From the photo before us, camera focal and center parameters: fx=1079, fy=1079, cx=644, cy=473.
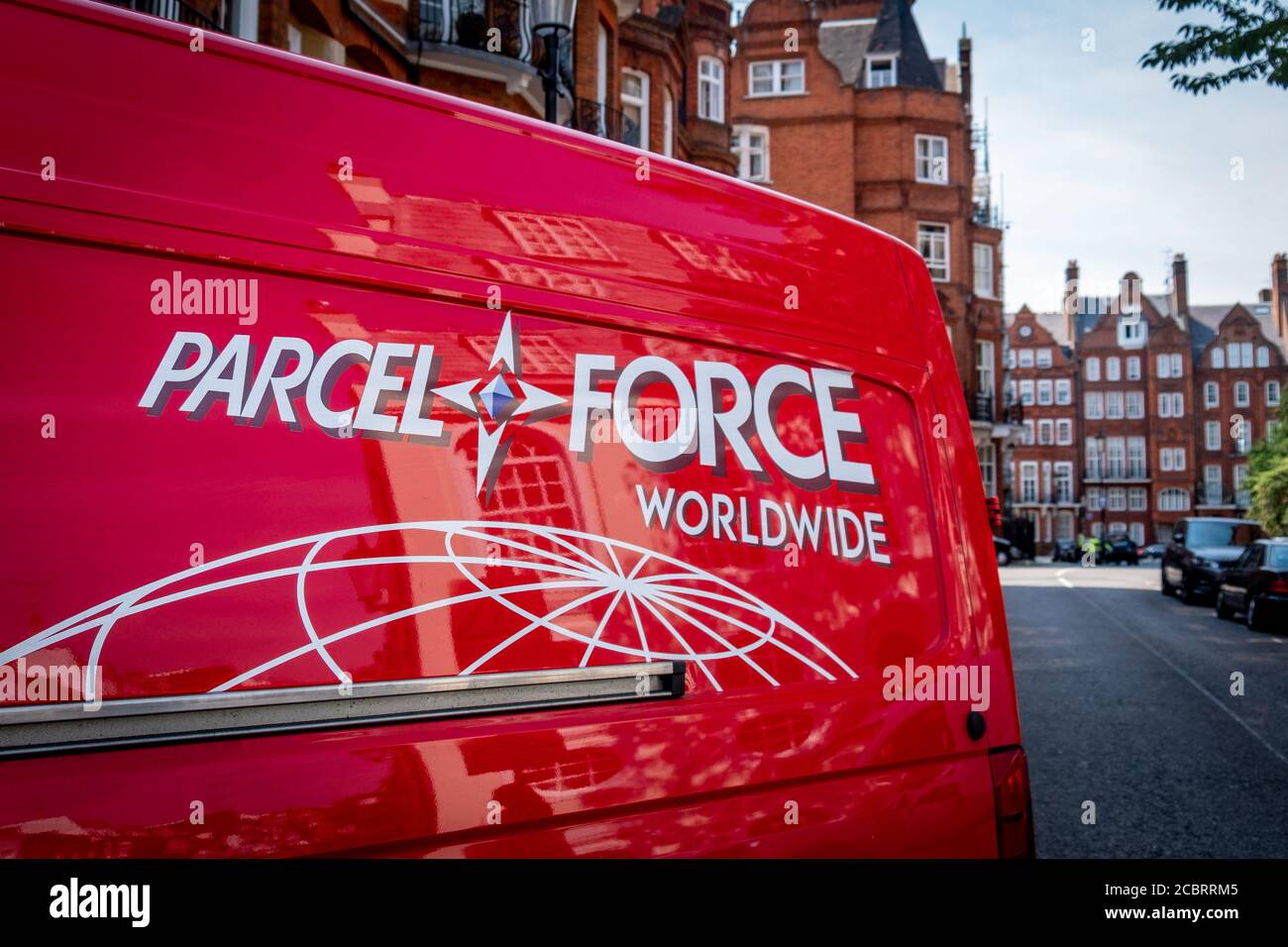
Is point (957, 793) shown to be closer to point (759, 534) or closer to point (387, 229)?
point (759, 534)

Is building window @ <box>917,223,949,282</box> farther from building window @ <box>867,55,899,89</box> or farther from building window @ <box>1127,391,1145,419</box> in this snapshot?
building window @ <box>1127,391,1145,419</box>

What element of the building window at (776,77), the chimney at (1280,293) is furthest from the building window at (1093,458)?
the building window at (776,77)

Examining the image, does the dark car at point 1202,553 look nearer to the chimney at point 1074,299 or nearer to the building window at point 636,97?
the building window at point 636,97

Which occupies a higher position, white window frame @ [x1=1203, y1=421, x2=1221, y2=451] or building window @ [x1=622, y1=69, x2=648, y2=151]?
building window @ [x1=622, y1=69, x2=648, y2=151]

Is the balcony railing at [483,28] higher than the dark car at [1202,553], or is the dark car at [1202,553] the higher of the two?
the balcony railing at [483,28]

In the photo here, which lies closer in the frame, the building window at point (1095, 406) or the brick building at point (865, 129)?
the brick building at point (865, 129)

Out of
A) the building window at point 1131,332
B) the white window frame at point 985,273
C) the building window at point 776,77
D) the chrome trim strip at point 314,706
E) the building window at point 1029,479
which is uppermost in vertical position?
the building window at point 776,77

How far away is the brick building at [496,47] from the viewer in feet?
35.0

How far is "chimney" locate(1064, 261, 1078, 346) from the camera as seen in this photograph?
86625mm

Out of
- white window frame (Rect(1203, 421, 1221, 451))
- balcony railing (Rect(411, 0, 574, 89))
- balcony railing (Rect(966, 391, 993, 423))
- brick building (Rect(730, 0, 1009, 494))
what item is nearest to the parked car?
balcony railing (Rect(966, 391, 993, 423))

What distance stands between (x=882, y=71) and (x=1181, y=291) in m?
55.0

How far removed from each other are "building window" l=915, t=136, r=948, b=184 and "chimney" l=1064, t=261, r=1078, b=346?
4821cm

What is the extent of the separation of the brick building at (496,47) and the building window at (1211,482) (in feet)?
239
